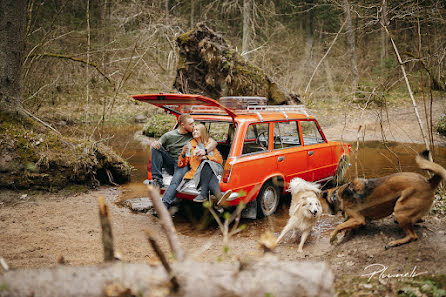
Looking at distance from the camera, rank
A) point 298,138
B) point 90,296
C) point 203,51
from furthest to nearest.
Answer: point 203,51 → point 298,138 → point 90,296

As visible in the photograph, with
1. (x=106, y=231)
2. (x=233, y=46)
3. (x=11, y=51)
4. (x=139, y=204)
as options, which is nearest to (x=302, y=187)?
(x=139, y=204)

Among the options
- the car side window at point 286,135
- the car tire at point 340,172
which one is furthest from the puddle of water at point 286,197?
the car side window at point 286,135

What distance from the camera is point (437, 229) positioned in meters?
4.06

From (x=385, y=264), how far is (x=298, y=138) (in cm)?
348

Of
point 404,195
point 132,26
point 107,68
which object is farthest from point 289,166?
point 132,26

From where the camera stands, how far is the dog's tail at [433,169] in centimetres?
349

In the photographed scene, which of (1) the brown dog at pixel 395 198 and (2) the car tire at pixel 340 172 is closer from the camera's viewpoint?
(1) the brown dog at pixel 395 198

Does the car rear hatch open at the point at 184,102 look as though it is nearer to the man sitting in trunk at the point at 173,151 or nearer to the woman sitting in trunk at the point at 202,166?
Result: the man sitting in trunk at the point at 173,151

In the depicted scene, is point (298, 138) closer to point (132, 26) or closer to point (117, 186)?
point (117, 186)

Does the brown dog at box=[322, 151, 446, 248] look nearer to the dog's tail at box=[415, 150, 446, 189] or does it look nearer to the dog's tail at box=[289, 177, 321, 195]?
the dog's tail at box=[415, 150, 446, 189]

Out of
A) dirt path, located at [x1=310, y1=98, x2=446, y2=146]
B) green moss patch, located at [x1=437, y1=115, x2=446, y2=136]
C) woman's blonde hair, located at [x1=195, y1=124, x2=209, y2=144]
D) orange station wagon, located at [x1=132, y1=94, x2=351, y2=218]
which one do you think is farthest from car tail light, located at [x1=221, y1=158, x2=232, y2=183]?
green moss patch, located at [x1=437, y1=115, x2=446, y2=136]

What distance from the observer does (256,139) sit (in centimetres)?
650

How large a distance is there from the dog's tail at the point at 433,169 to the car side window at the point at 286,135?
265 cm

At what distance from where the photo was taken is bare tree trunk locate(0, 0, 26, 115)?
7.14m
